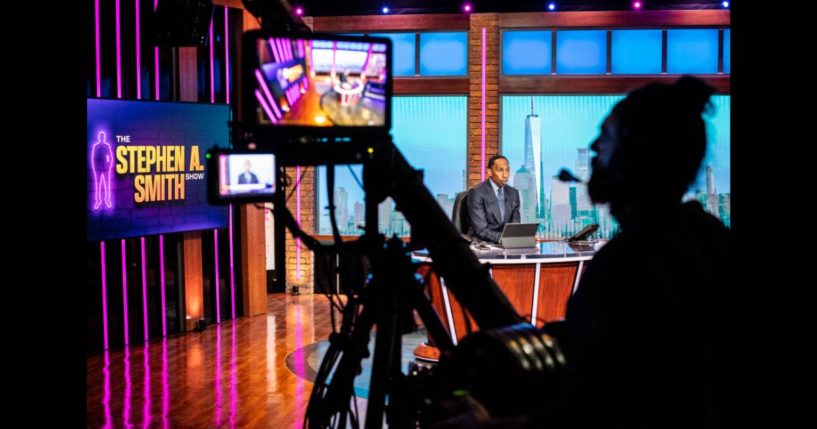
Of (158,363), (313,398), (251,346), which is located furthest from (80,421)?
(251,346)

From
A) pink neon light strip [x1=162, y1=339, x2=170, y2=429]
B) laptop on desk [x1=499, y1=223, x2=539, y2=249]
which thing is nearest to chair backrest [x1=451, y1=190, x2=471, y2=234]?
laptop on desk [x1=499, y1=223, x2=539, y2=249]

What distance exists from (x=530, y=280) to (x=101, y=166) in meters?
3.10

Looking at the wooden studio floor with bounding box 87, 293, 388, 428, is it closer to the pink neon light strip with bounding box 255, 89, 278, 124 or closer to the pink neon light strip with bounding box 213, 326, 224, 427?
the pink neon light strip with bounding box 213, 326, 224, 427

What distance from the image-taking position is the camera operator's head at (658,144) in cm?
150

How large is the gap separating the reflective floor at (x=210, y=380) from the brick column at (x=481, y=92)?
2489mm

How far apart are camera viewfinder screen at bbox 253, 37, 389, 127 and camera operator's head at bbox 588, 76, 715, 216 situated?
0.90m

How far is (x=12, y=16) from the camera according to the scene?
7.47ft

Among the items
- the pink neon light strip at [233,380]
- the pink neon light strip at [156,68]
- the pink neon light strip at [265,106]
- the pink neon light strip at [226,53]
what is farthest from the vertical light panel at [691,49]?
the pink neon light strip at [265,106]

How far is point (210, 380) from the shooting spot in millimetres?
5664

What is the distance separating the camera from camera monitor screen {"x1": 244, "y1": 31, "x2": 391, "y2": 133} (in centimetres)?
217

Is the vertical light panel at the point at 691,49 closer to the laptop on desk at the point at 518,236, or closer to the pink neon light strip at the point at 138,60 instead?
the laptop on desk at the point at 518,236

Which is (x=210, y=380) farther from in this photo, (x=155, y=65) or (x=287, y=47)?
(x=287, y=47)

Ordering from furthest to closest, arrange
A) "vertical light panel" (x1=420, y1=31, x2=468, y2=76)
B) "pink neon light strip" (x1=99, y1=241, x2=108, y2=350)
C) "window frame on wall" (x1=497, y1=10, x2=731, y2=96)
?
"vertical light panel" (x1=420, y1=31, x2=468, y2=76)
"window frame on wall" (x1=497, y1=10, x2=731, y2=96)
"pink neon light strip" (x1=99, y1=241, x2=108, y2=350)

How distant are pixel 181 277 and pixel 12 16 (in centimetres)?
515
